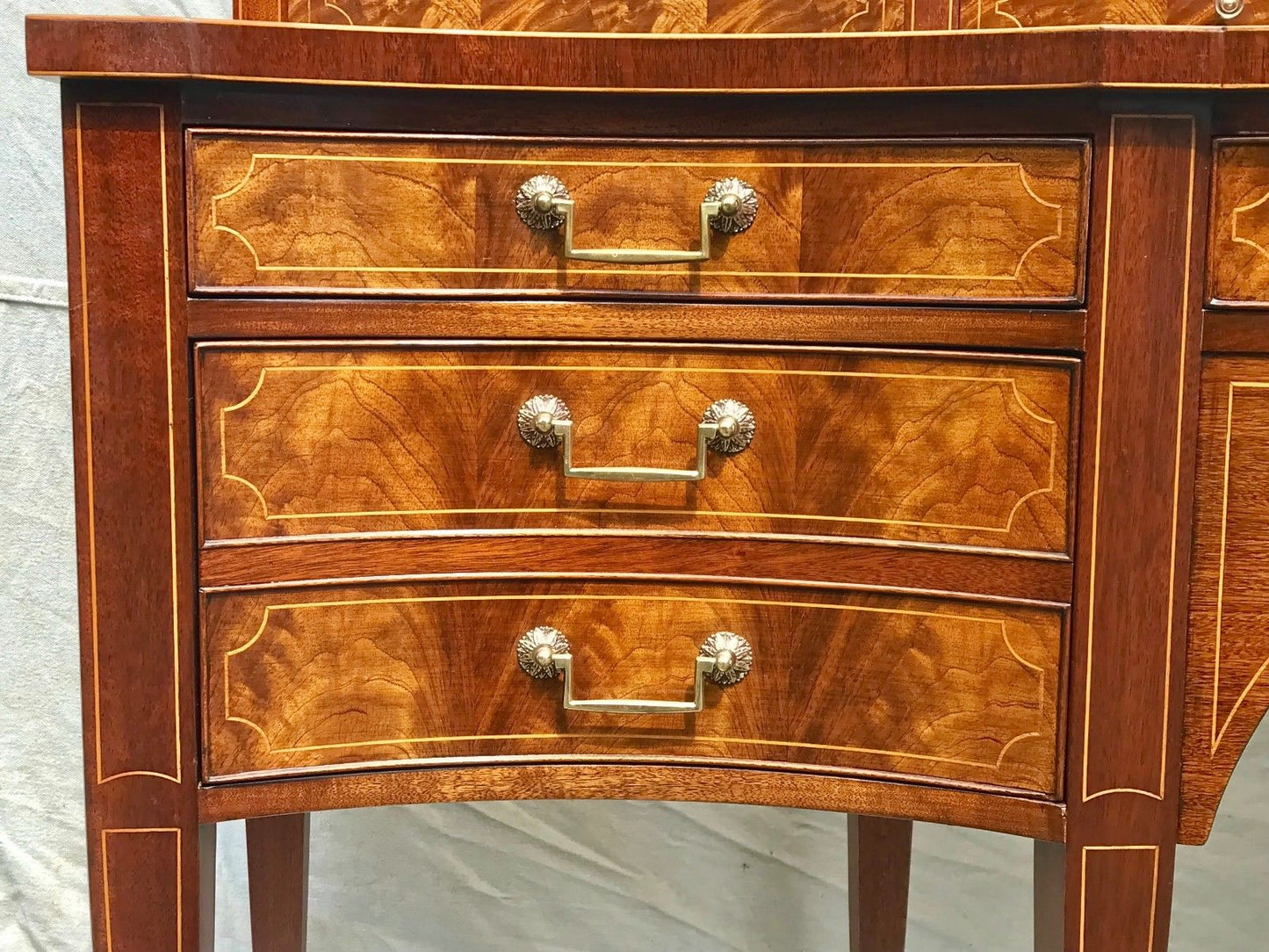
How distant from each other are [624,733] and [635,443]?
0.17m

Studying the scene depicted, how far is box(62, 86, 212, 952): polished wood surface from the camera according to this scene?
0.72 m

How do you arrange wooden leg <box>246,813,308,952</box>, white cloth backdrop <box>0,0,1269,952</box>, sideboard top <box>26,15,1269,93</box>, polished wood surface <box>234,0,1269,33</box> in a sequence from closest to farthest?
sideboard top <box>26,15,1269,93</box> → polished wood surface <box>234,0,1269,33</box> → wooden leg <box>246,813,308,952</box> → white cloth backdrop <box>0,0,1269,952</box>

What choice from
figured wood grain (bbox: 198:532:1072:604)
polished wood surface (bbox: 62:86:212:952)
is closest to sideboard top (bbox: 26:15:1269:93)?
polished wood surface (bbox: 62:86:212:952)

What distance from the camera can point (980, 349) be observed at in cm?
74

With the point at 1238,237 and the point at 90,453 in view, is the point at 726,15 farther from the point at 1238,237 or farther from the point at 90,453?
the point at 90,453

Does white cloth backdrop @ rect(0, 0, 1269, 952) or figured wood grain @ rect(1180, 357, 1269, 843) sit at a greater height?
figured wood grain @ rect(1180, 357, 1269, 843)

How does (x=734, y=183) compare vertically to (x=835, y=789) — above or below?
above

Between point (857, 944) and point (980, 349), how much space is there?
687mm

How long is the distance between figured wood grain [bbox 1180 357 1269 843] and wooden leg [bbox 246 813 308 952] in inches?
28.3

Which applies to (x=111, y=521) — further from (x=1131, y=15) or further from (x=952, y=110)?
(x=1131, y=15)

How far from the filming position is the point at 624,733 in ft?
2.62

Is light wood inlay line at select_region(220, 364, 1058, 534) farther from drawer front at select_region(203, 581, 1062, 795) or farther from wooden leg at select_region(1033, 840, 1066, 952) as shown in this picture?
wooden leg at select_region(1033, 840, 1066, 952)

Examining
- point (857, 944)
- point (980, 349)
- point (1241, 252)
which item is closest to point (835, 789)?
point (980, 349)

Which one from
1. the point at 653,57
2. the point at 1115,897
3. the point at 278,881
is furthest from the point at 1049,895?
the point at 278,881
